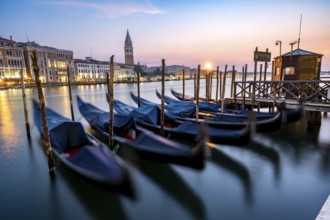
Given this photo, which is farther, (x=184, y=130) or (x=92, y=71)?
(x=92, y=71)

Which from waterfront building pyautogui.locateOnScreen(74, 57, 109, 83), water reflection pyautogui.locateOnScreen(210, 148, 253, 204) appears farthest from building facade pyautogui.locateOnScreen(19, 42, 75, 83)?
water reflection pyautogui.locateOnScreen(210, 148, 253, 204)

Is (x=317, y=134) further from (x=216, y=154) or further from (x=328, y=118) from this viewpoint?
(x=216, y=154)

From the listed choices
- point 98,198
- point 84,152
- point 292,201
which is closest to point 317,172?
point 292,201

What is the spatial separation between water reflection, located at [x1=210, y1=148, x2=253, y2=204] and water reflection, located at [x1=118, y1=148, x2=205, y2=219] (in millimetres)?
988

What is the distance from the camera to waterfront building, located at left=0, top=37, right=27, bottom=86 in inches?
1462

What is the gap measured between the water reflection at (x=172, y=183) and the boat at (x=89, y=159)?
0.77 m

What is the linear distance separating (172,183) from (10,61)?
4607cm

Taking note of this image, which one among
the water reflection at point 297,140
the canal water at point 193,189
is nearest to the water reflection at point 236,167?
the canal water at point 193,189

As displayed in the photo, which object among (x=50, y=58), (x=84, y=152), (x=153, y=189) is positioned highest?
(x=50, y=58)

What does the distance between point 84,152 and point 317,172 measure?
203 inches

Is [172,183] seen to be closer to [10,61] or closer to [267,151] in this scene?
[267,151]

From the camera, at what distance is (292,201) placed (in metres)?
3.71

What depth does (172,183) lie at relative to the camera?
14.3 feet

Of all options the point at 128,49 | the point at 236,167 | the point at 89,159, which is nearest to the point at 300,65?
the point at 236,167
